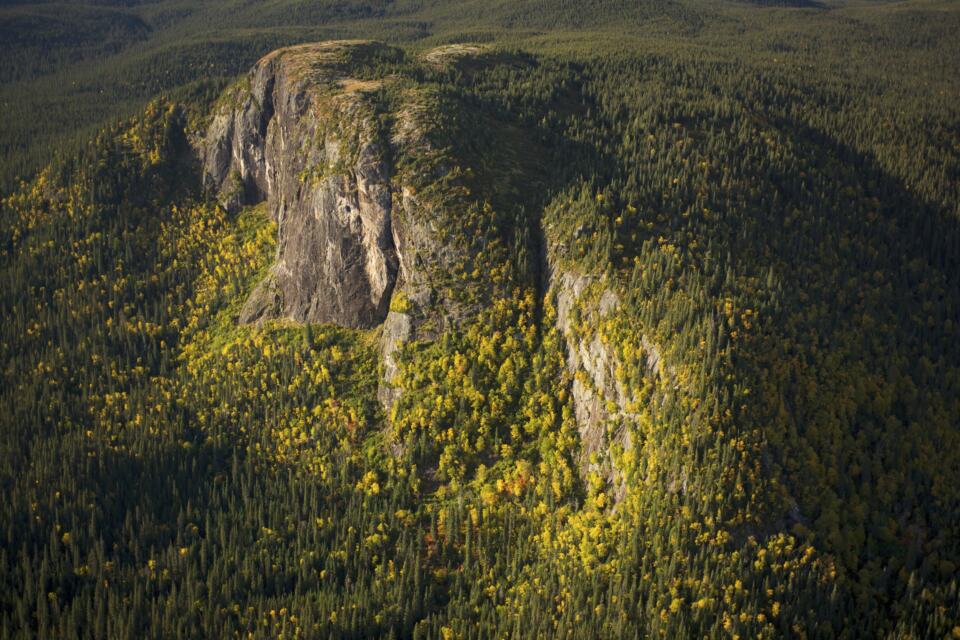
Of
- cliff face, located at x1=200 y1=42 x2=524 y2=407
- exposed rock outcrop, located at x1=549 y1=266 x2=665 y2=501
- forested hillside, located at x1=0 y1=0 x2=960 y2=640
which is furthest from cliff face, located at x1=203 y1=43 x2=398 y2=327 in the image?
exposed rock outcrop, located at x1=549 y1=266 x2=665 y2=501

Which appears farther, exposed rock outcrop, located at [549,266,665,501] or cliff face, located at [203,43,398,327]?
cliff face, located at [203,43,398,327]

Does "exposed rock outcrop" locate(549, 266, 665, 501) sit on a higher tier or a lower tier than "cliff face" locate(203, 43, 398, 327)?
lower

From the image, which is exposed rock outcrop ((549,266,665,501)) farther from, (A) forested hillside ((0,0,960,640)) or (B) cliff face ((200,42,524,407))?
(B) cliff face ((200,42,524,407))

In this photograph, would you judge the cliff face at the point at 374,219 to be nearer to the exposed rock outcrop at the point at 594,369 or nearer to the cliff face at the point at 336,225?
the cliff face at the point at 336,225

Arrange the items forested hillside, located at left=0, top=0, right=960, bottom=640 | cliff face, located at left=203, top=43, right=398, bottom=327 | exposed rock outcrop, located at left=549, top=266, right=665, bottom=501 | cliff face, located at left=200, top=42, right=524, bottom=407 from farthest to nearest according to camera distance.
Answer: cliff face, located at left=203, top=43, right=398, bottom=327 < cliff face, located at left=200, top=42, right=524, bottom=407 < exposed rock outcrop, located at left=549, top=266, right=665, bottom=501 < forested hillside, located at left=0, top=0, right=960, bottom=640

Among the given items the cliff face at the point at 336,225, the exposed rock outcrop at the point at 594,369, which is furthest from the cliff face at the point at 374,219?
the exposed rock outcrop at the point at 594,369

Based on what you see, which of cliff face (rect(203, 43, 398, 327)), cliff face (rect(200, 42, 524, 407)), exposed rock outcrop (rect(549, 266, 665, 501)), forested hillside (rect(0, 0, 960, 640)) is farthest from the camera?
cliff face (rect(203, 43, 398, 327))

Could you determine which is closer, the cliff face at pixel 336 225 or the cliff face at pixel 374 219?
the cliff face at pixel 374 219

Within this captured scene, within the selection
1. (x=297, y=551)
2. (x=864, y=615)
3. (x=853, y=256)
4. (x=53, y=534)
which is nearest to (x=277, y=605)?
(x=297, y=551)
